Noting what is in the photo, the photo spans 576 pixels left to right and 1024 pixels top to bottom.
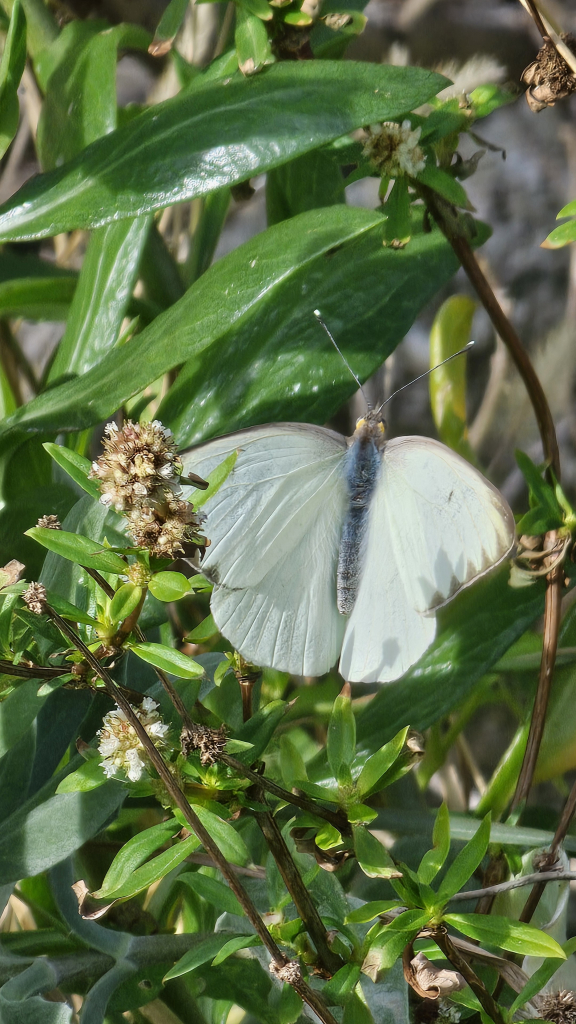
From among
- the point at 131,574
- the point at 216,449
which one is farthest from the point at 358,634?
the point at 131,574

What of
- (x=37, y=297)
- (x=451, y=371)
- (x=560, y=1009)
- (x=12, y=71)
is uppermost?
(x=12, y=71)

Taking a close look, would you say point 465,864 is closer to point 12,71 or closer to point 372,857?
point 372,857

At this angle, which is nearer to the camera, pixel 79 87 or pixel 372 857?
pixel 372 857

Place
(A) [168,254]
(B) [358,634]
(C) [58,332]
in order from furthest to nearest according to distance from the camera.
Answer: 1. (C) [58,332]
2. (A) [168,254]
3. (B) [358,634]

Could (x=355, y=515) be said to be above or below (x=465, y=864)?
above

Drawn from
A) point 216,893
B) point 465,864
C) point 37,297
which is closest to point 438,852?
point 465,864

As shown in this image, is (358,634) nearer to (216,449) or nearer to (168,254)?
(216,449)
